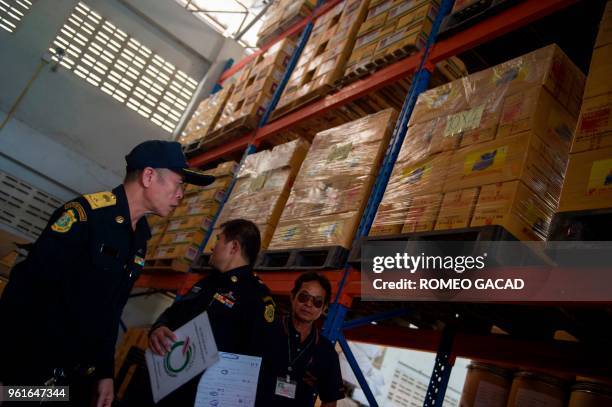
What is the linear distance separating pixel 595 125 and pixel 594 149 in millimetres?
132

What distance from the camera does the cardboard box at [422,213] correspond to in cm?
273

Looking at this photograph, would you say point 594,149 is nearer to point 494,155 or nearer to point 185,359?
point 494,155

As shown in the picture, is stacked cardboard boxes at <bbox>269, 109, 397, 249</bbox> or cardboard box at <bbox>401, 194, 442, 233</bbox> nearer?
cardboard box at <bbox>401, 194, 442, 233</bbox>

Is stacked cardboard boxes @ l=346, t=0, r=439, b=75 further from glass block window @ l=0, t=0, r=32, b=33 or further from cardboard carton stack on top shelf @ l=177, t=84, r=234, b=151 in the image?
glass block window @ l=0, t=0, r=32, b=33

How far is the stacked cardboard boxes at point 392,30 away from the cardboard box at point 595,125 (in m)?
2.16

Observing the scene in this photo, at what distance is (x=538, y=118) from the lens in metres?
2.58

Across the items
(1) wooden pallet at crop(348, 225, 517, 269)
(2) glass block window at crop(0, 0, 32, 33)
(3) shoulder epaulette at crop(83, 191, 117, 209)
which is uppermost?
(2) glass block window at crop(0, 0, 32, 33)

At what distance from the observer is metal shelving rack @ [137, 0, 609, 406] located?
310 centimetres

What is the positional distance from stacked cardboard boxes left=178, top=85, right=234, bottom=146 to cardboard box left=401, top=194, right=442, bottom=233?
5.28 meters

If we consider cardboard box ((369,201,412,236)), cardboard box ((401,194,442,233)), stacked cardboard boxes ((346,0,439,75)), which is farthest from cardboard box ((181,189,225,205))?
cardboard box ((401,194,442,233))

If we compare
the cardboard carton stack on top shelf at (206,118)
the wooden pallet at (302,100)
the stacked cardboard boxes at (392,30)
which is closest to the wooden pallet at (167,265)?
the wooden pallet at (302,100)

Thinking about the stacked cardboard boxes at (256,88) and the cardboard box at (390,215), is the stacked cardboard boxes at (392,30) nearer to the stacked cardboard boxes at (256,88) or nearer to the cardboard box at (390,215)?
the cardboard box at (390,215)

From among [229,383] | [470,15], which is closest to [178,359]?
[229,383]

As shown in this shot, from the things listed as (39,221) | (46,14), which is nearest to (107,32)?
(46,14)
